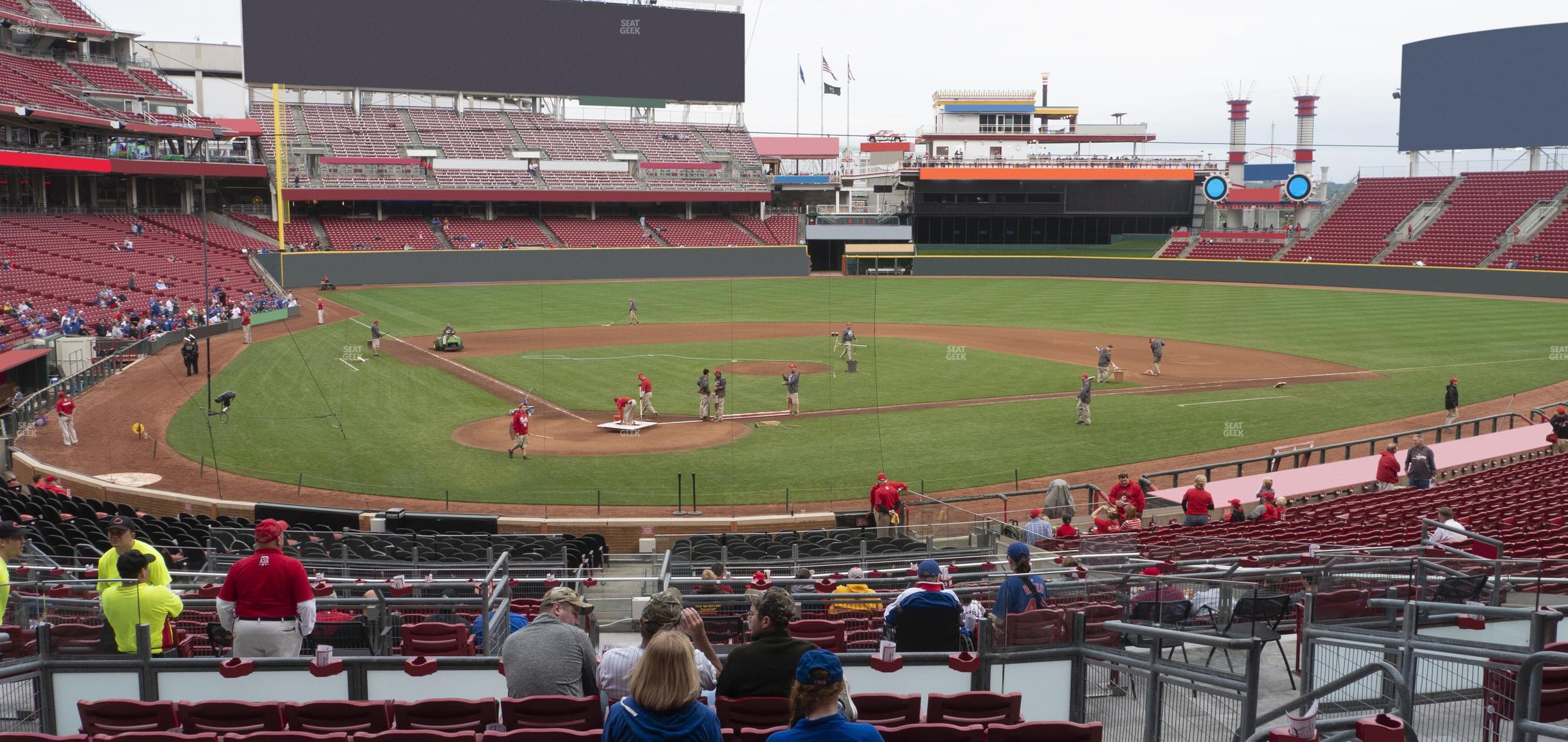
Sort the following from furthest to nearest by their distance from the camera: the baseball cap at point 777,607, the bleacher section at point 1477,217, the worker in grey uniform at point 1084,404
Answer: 1. the bleacher section at point 1477,217
2. the worker in grey uniform at point 1084,404
3. the baseball cap at point 777,607

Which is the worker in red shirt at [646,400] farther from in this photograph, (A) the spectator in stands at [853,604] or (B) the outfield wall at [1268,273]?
(B) the outfield wall at [1268,273]

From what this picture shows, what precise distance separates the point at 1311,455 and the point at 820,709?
24.2 m

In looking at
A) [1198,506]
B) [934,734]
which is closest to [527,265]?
[1198,506]

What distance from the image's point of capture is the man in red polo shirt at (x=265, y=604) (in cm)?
828

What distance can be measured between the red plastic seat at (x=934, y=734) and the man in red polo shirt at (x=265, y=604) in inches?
186

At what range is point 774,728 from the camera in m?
6.22

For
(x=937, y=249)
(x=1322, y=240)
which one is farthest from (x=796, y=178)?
(x=1322, y=240)

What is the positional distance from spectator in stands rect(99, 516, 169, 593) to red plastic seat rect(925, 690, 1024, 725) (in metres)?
6.02

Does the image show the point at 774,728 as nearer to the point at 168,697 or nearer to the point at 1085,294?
the point at 168,697

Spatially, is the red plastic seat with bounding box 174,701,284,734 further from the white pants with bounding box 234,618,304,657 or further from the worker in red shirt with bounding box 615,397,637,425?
the worker in red shirt with bounding box 615,397,637,425

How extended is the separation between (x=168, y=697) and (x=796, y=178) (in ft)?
296

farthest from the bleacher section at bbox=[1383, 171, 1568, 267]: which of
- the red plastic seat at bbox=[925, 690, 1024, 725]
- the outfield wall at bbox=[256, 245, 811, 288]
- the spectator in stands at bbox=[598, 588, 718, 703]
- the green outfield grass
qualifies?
the spectator in stands at bbox=[598, 588, 718, 703]

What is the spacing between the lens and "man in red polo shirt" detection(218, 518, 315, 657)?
8.28 meters

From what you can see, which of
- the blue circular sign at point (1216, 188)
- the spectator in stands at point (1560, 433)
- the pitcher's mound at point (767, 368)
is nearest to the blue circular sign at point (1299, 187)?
the blue circular sign at point (1216, 188)
